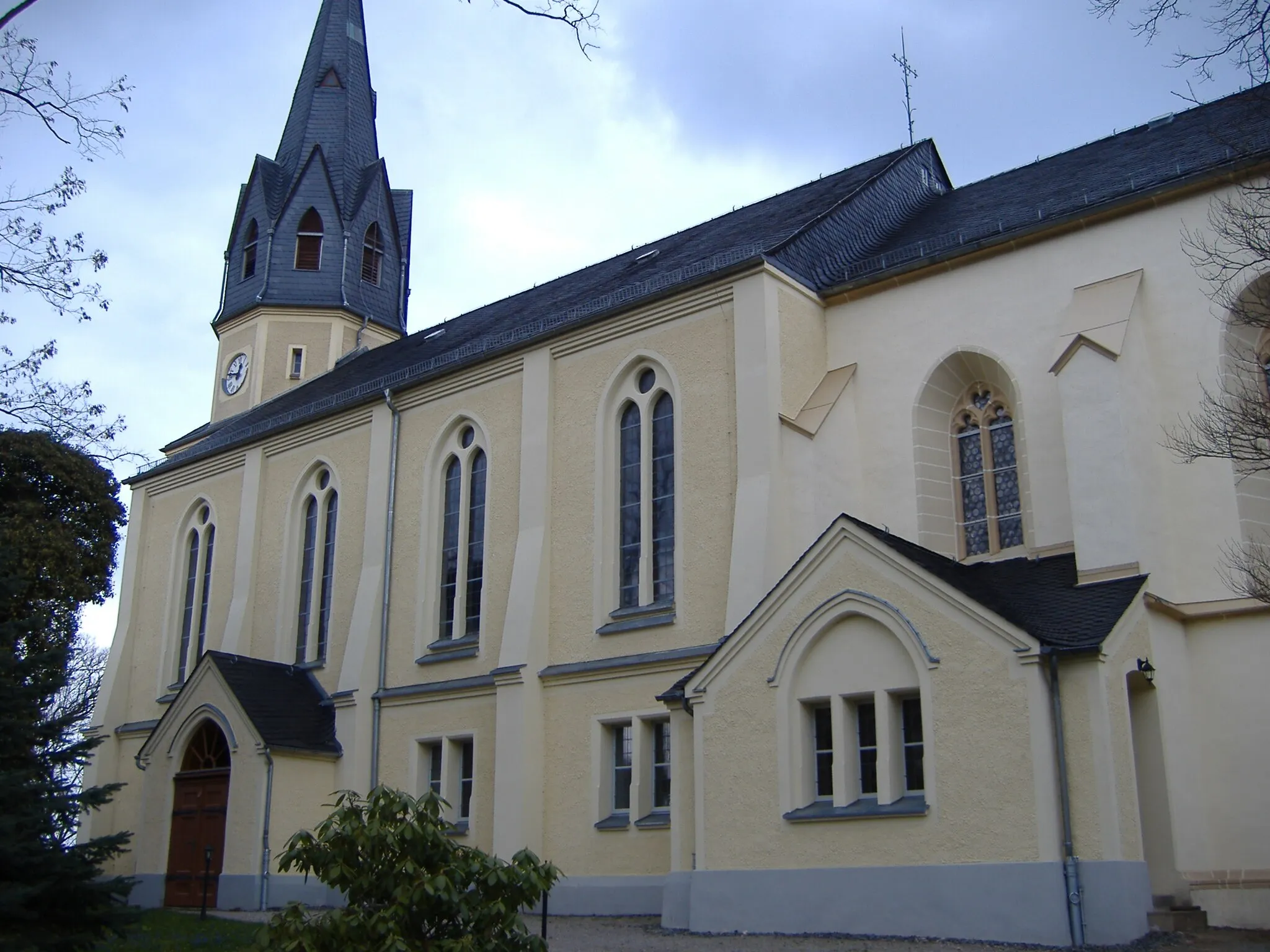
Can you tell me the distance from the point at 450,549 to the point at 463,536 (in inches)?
17.9

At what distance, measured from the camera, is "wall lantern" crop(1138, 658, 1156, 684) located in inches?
535

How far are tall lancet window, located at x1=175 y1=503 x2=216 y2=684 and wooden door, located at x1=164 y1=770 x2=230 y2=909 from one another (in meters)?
4.74

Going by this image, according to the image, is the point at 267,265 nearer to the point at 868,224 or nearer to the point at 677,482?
the point at 868,224

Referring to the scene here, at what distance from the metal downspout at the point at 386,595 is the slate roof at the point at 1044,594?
35.5ft

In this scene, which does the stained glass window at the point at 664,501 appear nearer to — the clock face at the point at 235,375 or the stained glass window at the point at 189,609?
the stained glass window at the point at 189,609

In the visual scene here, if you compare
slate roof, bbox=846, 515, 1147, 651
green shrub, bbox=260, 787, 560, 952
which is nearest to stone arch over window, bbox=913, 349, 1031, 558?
slate roof, bbox=846, 515, 1147, 651

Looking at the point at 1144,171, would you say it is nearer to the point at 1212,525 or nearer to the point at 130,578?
the point at 1212,525

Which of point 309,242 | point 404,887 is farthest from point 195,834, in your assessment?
point 309,242

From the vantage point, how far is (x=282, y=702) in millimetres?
22703

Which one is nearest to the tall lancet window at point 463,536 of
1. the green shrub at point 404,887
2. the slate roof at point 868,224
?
the slate roof at point 868,224

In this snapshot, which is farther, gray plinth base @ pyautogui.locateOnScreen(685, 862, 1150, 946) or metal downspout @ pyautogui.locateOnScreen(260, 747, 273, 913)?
metal downspout @ pyautogui.locateOnScreen(260, 747, 273, 913)

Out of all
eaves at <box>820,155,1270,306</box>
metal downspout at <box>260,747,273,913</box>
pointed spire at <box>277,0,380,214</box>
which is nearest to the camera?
eaves at <box>820,155,1270,306</box>

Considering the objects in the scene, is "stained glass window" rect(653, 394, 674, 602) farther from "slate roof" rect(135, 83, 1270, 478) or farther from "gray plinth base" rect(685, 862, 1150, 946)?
"gray plinth base" rect(685, 862, 1150, 946)

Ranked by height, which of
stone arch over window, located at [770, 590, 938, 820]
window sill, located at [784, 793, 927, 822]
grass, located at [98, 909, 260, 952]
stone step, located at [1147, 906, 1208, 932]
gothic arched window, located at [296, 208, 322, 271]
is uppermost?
gothic arched window, located at [296, 208, 322, 271]
